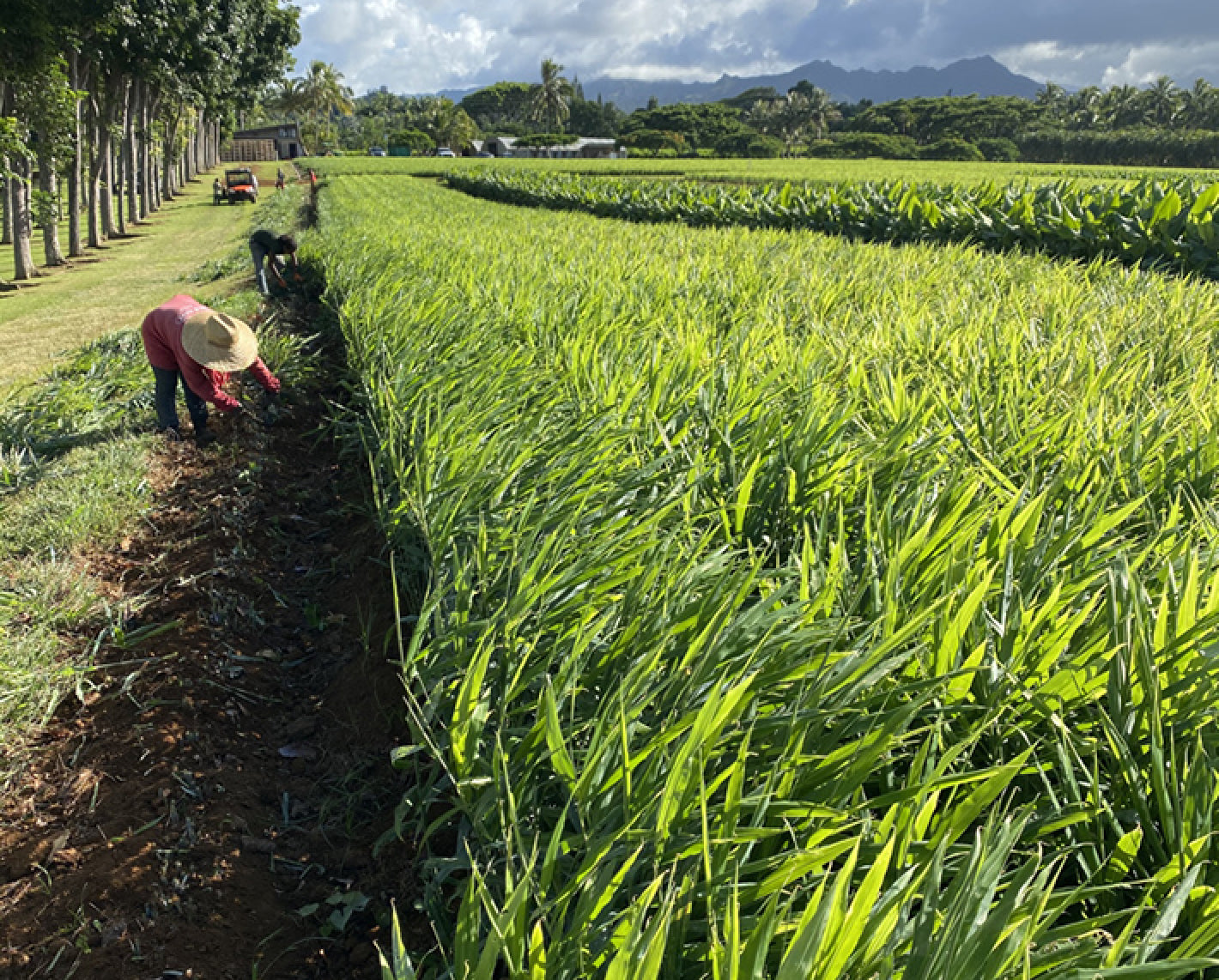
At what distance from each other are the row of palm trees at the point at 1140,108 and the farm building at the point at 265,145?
80695mm

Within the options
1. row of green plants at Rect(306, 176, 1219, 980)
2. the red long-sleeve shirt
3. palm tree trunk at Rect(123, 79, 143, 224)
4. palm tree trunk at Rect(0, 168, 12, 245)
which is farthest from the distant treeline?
row of green plants at Rect(306, 176, 1219, 980)

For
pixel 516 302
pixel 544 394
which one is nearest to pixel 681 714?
pixel 544 394

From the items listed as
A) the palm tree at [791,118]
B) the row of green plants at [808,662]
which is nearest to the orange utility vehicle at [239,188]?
the row of green plants at [808,662]

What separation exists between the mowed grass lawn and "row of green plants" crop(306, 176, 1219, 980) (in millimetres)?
7125

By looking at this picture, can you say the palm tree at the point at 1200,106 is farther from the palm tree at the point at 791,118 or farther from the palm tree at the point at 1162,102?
the palm tree at the point at 791,118

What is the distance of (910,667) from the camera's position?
140 centimetres

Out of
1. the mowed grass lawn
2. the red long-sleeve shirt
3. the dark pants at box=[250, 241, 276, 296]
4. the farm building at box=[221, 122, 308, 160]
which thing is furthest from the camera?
the farm building at box=[221, 122, 308, 160]

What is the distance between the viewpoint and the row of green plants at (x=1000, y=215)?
763cm

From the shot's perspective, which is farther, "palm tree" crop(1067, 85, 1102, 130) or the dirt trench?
"palm tree" crop(1067, 85, 1102, 130)

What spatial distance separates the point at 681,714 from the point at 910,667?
0.47 m

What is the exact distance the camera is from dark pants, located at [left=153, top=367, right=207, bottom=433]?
16.0ft

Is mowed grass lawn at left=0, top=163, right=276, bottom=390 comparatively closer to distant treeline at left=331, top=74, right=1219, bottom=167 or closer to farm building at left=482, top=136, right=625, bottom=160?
distant treeline at left=331, top=74, right=1219, bottom=167

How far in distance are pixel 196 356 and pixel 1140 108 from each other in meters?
110

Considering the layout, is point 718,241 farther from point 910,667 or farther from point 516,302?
point 910,667
